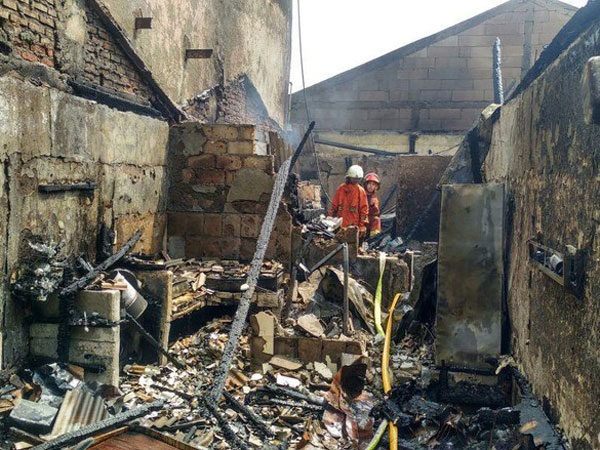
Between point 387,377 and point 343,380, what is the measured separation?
0.49m

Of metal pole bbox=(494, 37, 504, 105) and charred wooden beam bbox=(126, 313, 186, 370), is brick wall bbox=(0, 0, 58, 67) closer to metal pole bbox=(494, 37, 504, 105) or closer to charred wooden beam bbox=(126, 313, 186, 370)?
charred wooden beam bbox=(126, 313, 186, 370)

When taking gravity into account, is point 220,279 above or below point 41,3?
below

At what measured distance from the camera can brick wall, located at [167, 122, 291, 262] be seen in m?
7.25

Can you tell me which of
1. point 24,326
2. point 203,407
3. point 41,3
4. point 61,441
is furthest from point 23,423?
point 41,3

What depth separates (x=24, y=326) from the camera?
15.5 ft

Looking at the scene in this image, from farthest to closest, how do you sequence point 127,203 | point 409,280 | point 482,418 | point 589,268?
point 409,280 < point 127,203 < point 482,418 < point 589,268

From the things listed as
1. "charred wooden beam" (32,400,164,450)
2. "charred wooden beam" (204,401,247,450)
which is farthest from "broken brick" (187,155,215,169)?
"charred wooden beam" (32,400,164,450)

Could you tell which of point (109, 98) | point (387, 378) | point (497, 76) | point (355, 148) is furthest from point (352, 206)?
point (355, 148)

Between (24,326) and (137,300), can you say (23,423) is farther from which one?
(137,300)

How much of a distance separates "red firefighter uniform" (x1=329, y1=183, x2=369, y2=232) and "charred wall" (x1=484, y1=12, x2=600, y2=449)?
469cm

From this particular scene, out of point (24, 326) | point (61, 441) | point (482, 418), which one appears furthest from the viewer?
point (24, 326)

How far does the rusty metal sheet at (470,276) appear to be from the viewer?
5.18 meters

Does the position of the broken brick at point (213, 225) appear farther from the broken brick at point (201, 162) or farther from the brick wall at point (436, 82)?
the brick wall at point (436, 82)

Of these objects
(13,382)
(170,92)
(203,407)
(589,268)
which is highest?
(170,92)
